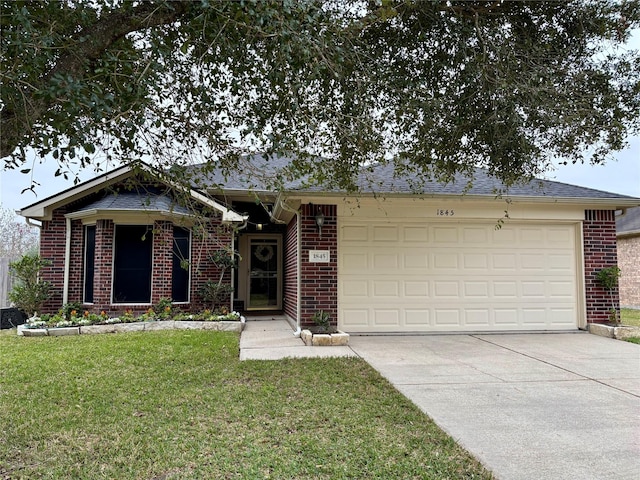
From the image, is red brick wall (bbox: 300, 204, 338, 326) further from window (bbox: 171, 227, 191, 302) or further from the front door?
the front door

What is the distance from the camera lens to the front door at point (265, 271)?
472 inches

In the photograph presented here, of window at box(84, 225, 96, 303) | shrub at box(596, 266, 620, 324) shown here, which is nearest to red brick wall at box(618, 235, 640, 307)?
shrub at box(596, 266, 620, 324)

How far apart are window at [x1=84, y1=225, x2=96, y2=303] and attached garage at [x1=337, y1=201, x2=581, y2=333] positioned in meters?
6.18

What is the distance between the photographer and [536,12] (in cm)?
553

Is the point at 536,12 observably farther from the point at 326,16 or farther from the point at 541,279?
the point at 541,279

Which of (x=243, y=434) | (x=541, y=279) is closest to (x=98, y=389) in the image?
(x=243, y=434)

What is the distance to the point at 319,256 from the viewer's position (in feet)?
26.3

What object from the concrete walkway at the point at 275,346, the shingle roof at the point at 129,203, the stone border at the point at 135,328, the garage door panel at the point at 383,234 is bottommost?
the concrete walkway at the point at 275,346

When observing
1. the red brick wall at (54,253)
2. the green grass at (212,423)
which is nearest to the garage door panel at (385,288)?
the green grass at (212,423)

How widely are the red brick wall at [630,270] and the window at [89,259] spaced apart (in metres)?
18.0

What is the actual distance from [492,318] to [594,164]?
365 cm

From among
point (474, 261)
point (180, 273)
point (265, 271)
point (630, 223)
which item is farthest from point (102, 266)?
point (630, 223)

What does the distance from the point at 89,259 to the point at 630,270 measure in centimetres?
1873

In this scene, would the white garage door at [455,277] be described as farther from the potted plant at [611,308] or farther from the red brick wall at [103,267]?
the red brick wall at [103,267]
